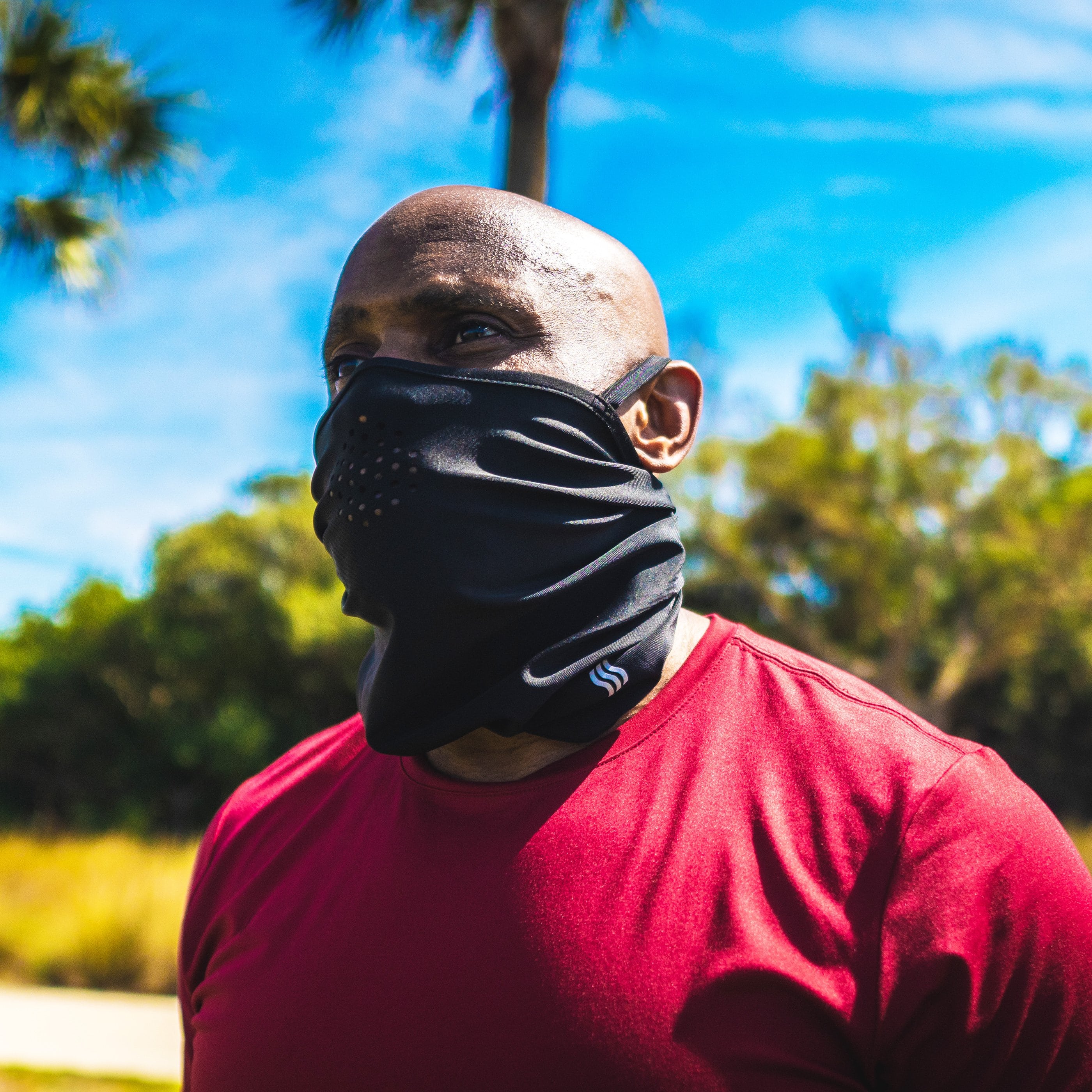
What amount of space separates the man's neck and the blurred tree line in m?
15.4

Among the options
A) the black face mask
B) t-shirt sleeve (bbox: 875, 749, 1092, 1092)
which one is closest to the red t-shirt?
t-shirt sleeve (bbox: 875, 749, 1092, 1092)

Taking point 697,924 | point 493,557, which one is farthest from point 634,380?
point 697,924

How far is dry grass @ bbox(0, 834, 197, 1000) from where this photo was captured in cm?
725

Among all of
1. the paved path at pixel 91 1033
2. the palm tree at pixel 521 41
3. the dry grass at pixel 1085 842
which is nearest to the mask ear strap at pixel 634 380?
the palm tree at pixel 521 41

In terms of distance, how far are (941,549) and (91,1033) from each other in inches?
625

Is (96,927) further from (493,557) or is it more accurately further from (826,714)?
(826,714)

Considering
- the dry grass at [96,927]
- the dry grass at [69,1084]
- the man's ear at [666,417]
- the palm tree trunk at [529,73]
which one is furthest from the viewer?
the dry grass at [96,927]

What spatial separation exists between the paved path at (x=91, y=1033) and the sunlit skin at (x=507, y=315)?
4675 millimetres

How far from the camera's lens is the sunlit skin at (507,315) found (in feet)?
5.48

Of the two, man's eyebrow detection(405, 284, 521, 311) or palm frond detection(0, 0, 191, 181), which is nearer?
man's eyebrow detection(405, 284, 521, 311)

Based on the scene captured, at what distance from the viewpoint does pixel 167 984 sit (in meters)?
7.09

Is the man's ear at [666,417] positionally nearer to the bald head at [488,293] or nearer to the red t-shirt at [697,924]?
the bald head at [488,293]

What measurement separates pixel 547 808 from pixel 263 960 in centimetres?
51

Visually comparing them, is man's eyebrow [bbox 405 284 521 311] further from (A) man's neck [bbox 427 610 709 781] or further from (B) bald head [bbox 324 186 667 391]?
(A) man's neck [bbox 427 610 709 781]
